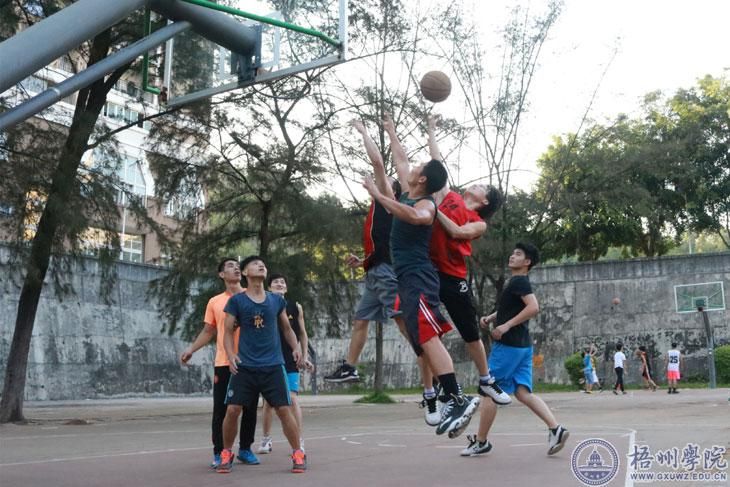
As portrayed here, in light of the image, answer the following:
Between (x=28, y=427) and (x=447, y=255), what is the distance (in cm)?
1105

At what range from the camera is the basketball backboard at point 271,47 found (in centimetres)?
969

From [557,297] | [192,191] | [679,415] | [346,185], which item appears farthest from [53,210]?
[557,297]

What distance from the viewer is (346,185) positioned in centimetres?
2122

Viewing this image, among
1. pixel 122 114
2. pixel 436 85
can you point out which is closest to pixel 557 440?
pixel 436 85

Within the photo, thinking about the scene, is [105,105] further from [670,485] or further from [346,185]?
[670,485]

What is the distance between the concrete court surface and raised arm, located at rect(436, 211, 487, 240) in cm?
203

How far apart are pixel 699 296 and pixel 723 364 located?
3.18m

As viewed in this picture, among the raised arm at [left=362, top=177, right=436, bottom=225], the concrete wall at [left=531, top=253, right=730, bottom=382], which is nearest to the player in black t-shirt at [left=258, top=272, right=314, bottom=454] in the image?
the raised arm at [left=362, top=177, right=436, bottom=225]

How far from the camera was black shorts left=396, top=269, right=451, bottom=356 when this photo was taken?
7309 mm

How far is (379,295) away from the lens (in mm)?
8430

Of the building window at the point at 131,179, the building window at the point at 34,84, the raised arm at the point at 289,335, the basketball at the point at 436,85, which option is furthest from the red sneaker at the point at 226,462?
the building window at the point at 34,84

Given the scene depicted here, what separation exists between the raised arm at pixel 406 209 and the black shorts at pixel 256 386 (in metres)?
2.17

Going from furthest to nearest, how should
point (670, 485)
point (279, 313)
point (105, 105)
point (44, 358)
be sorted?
1. point (44, 358)
2. point (105, 105)
3. point (279, 313)
4. point (670, 485)

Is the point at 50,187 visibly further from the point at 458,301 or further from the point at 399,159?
the point at 458,301
